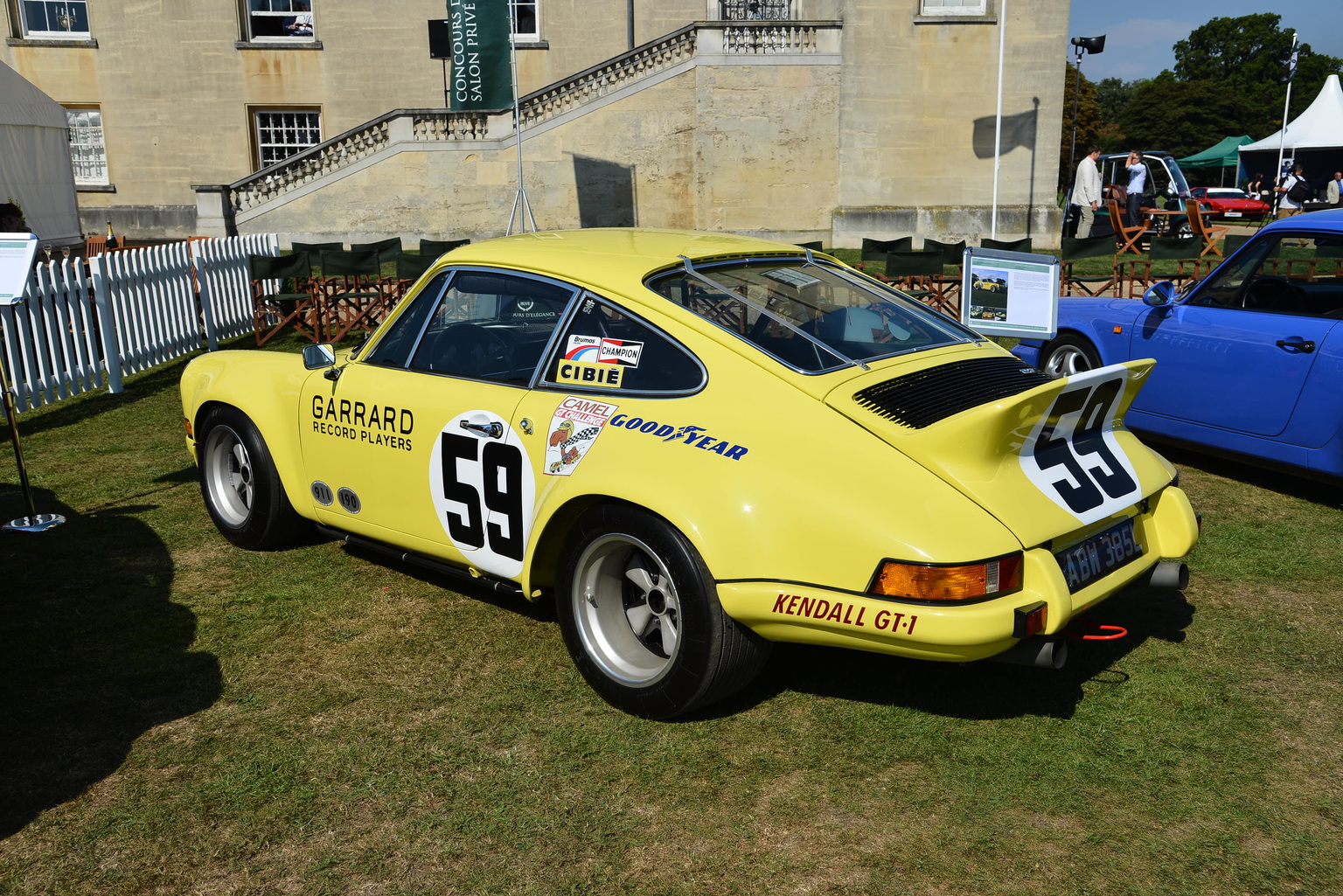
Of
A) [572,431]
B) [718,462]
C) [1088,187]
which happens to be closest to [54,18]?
[1088,187]

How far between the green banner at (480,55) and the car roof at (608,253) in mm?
17784

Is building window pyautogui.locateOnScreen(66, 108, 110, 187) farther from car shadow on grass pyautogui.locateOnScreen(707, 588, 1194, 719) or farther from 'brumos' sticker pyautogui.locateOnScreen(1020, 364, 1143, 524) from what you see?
'brumos' sticker pyautogui.locateOnScreen(1020, 364, 1143, 524)

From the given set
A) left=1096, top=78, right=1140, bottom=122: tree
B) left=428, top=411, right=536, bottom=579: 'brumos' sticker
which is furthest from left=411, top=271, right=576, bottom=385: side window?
left=1096, top=78, right=1140, bottom=122: tree

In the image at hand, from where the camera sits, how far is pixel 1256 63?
294 ft

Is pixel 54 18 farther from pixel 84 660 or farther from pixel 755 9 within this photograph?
pixel 84 660

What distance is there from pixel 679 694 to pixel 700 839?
56 cm

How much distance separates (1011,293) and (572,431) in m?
3.42

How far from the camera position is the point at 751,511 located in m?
3.26

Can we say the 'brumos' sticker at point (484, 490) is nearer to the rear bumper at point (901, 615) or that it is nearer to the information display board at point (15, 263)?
the rear bumper at point (901, 615)

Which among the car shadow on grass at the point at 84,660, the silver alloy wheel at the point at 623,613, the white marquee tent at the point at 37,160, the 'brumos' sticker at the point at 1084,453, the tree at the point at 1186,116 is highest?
the tree at the point at 1186,116

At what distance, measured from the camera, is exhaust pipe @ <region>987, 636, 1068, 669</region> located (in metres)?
3.21

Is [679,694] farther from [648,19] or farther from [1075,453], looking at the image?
[648,19]

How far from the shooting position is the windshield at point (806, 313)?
12.3ft

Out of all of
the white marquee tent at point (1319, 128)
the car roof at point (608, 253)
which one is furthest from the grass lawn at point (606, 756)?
the white marquee tent at point (1319, 128)
